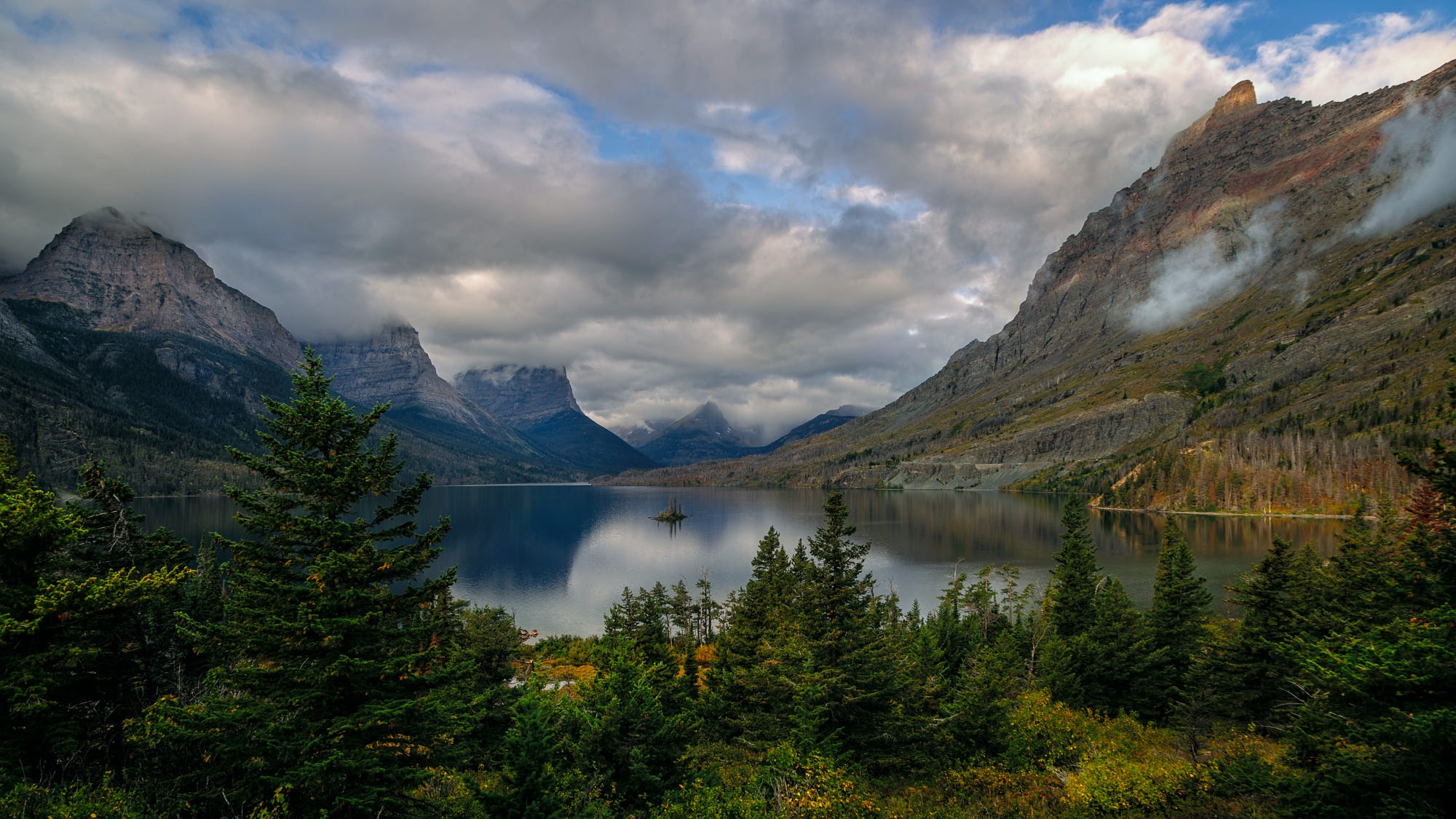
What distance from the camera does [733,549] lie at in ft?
460

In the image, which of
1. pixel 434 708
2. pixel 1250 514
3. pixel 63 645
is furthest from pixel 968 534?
pixel 63 645

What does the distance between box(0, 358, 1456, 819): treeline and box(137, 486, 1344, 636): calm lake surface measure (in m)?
50.7

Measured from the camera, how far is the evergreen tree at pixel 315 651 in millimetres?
12453

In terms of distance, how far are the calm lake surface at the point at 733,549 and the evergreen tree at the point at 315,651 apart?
54111mm

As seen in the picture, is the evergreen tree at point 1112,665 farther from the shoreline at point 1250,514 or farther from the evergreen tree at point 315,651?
the shoreline at point 1250,514

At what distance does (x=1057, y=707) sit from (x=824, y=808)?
2420cm

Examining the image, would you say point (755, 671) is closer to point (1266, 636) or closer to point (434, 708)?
point (434, 708)

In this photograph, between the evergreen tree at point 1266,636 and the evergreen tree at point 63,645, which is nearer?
the evergreen tree at point 63,645

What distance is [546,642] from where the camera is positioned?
225 ft

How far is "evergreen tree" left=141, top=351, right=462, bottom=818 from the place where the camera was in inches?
490

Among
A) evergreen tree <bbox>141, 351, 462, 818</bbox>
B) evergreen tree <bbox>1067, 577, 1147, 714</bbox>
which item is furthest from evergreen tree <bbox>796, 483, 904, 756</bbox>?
evergreen tree <bbox>1067, 577, 1147, 714</bbox>

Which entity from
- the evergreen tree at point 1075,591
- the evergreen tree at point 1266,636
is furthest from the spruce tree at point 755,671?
the evergreen tree at point 1266,636

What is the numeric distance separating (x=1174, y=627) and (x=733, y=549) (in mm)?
108722

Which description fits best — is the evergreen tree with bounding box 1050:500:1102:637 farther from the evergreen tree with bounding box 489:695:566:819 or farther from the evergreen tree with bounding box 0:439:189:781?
the evergreen tree with bounding box 0:439:189:781
